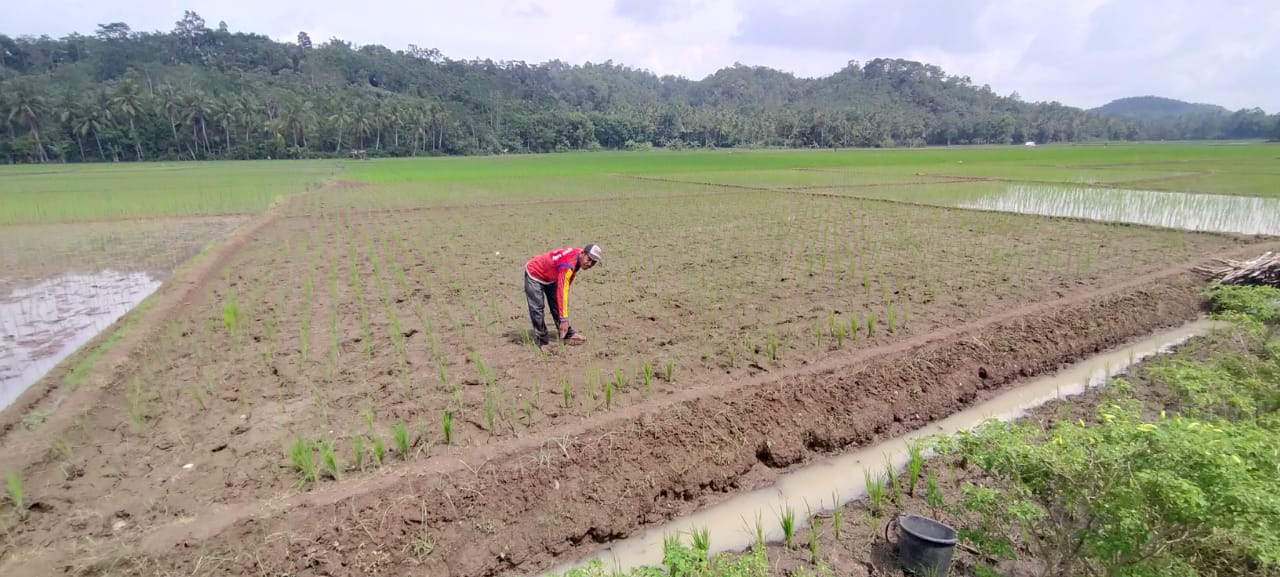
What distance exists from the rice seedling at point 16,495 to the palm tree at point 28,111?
6577 cm

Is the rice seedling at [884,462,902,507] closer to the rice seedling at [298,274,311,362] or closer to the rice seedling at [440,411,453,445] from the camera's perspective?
the rice seedling at [440,411,453,445]

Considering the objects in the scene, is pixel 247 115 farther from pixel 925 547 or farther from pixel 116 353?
pixel 925 547

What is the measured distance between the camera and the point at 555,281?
6.25m

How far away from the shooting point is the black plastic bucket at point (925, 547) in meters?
3.35

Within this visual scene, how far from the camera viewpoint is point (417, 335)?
7.09m

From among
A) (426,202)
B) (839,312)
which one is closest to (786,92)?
(426,202)

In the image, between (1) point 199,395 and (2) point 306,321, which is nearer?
(1) point 199,395

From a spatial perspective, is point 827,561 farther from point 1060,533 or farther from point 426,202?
point 426,202

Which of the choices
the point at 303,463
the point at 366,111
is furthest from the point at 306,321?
the point at 366,111

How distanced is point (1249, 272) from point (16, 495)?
13157 millimetres

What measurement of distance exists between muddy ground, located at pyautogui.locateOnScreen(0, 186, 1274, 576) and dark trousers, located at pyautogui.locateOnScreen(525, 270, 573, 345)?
35 centimetres

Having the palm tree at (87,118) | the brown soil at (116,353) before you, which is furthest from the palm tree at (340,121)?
the brown soil at (116,353)

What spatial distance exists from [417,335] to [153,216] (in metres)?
15.7

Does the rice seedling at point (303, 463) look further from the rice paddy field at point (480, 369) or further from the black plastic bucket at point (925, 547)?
the black plastic bucket at point (925, 547)
